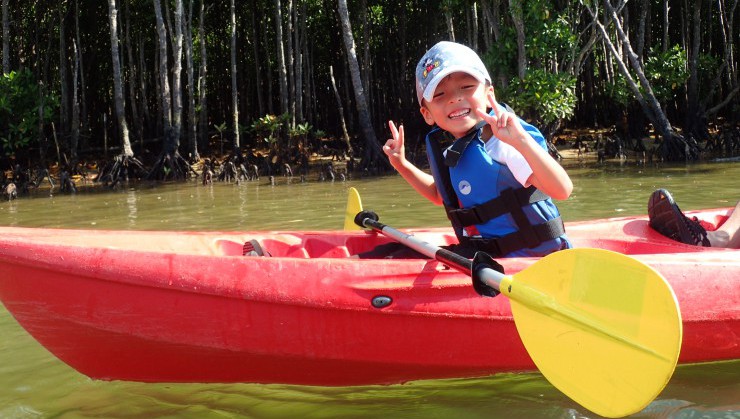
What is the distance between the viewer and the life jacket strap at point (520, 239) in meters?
3.28

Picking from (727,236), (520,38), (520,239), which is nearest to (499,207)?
(520,239)

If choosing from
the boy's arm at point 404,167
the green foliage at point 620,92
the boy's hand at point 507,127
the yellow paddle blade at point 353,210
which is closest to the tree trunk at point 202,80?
the green foliage at point 620,92

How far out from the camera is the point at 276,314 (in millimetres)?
2967

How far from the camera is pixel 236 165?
47.6ft

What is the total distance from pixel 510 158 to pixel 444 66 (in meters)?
0.45

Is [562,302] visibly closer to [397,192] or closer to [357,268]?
[357,268]

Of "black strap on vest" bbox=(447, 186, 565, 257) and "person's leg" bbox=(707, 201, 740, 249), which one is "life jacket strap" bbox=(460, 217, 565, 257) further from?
"person's leg" bbox=(707, 201, 740, 249)

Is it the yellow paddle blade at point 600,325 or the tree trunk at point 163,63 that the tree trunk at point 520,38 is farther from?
the yellow paddle blade at point 600,325

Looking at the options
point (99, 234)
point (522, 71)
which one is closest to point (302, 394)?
point (99, 234)

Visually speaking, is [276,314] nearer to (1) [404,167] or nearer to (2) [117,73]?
(1) [404,167]

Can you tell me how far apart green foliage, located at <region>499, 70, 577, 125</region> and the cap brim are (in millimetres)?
9079

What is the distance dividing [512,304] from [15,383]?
6.70 feet

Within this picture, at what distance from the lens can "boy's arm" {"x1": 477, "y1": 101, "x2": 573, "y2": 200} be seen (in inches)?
116

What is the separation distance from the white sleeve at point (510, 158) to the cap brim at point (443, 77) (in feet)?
0.85
